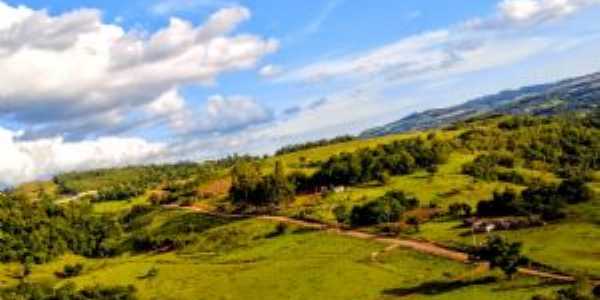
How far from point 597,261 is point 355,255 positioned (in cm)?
4773

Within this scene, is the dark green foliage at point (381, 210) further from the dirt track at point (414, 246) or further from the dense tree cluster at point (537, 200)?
the dense tree cluster at point (537, 200)

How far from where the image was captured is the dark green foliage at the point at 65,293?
144125 mm

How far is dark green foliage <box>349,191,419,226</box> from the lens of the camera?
171 meters

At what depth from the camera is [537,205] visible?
151125mm

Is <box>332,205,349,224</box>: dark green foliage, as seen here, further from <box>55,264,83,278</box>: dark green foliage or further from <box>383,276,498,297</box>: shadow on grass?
<box>55,264,83,278</box>: dark green foliage

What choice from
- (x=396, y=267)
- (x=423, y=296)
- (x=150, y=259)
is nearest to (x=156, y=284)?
(x=150, y=259)

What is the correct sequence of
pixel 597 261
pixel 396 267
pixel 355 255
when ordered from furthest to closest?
pixel 355 255, pixel 396 267, pixel 597 261

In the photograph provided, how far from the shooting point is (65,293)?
150 m

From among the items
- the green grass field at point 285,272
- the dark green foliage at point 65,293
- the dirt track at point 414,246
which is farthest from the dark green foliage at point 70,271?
the dirt track at point 414,246

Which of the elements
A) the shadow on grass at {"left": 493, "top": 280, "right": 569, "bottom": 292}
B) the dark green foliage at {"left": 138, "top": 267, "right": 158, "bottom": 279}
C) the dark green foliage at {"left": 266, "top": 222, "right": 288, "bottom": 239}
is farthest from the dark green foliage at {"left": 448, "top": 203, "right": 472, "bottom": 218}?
the dark green foliage at {"left": 138, "top": 267, "right": 158, "bottom": 279}

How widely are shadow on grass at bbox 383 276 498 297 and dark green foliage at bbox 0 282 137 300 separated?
50.5 meters

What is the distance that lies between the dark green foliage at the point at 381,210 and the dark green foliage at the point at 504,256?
182 ft

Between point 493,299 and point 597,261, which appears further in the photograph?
point 597,261

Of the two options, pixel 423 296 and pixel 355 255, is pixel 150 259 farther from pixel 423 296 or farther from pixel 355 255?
pixel 423 296
